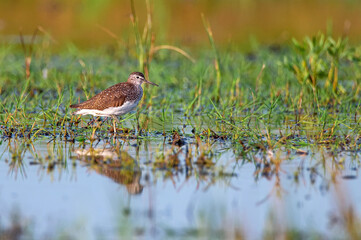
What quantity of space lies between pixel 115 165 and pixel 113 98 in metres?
2.24

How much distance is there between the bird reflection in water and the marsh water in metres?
0.01

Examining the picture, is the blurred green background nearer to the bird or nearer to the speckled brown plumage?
the speckled brown plumage

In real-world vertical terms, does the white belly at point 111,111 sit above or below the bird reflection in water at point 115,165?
above

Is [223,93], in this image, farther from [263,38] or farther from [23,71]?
[263,38]

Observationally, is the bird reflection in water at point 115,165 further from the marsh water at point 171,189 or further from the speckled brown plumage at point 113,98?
the speckled brown plumage at point 113,98

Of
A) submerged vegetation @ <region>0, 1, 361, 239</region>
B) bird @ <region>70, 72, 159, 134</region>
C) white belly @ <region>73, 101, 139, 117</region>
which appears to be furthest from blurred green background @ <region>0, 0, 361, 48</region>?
white belly @ <region>73, 101, 139, 117</region>

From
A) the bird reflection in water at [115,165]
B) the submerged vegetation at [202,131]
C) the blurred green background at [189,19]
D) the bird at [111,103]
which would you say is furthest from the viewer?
the blurred green background at [189,19]

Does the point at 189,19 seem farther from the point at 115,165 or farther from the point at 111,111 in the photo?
the point at 115,165

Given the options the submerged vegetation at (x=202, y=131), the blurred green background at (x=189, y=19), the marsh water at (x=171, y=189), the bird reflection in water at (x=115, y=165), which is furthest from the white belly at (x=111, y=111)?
the blurred green background at (x=189, y=19)

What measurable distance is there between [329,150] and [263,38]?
1214 cm

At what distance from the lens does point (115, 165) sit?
7.45 m

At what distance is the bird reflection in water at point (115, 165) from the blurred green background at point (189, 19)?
10.1 metres

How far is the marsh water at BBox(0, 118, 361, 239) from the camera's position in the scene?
17.9ft

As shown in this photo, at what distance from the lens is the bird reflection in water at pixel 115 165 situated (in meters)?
6.74
